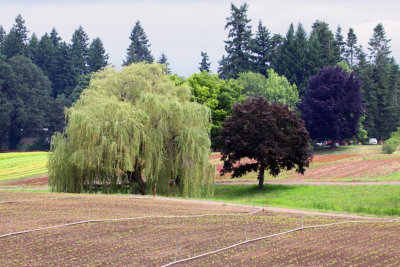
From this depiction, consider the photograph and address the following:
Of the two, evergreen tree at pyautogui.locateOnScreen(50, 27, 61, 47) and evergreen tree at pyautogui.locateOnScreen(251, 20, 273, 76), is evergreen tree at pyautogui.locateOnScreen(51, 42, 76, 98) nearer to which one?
evergreen tree at pyautogui.locateOnScreen(50, 27, 61, 47)

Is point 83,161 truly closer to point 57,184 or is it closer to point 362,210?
point 57,184

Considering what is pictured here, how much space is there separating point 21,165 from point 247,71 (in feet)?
190

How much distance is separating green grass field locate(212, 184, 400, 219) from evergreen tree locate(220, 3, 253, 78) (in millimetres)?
66988

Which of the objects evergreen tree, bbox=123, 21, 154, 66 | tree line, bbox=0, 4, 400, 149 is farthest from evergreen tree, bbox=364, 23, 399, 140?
evergreen tree, bbox=123, 21, 154, 66

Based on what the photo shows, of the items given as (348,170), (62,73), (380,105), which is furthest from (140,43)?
(348,170)

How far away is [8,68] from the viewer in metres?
105

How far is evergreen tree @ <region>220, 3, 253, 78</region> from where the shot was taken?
11344 centimetres

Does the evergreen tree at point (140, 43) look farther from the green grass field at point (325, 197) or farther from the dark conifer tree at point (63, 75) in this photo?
the green grass field at point (325, 197)

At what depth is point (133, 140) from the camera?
3716 cm

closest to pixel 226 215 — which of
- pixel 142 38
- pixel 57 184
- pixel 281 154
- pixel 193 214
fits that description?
pixel 193 214

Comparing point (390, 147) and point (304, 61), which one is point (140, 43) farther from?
point (390, 147)

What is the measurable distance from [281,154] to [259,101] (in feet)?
19.9

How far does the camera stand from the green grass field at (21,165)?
61.7 metres

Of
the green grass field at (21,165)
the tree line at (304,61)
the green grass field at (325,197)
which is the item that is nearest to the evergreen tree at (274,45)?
the tree line at (304,61)
